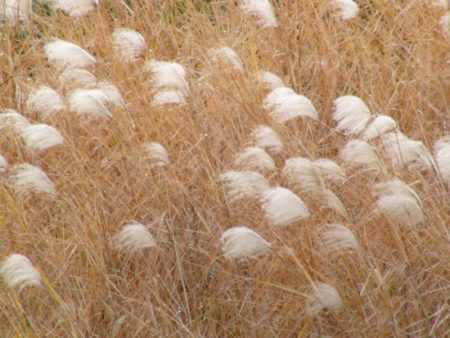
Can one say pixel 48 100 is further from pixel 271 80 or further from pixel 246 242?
pixel 246 242

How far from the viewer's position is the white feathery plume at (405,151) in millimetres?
2693

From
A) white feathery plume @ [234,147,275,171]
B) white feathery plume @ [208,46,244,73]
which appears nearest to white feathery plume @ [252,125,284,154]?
white feathery plume @ [234,147,275,171]

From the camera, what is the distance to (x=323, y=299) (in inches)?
105

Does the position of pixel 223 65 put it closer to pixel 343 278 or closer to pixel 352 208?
pixel 352 208

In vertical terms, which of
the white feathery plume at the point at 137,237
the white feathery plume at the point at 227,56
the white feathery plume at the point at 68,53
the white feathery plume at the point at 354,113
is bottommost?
the white feathery plume at the point at 137,237

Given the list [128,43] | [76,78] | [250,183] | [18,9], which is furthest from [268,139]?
[18,9]

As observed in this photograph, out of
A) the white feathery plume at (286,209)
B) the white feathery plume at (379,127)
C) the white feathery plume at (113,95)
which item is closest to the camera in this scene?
the white feathery plume at (286,209)

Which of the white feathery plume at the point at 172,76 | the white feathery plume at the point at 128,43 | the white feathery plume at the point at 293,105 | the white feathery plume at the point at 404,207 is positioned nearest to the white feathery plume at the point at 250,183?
the white feathery plume at the point at 293,105

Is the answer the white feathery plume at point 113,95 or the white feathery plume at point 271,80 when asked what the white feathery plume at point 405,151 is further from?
the white feathery plume at point 113,95

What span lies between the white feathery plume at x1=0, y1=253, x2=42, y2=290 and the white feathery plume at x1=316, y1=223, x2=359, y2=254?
71 centimetres

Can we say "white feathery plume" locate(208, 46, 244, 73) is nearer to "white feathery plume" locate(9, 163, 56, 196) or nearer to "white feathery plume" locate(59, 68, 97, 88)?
"white feathery plume" locate(59, 68, 97, 88)

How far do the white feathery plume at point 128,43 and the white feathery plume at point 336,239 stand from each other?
1.15 metres

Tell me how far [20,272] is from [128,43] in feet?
4.30

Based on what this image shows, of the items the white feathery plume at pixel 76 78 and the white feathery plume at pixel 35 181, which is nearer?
the white feathery plume at pixel 35 181
